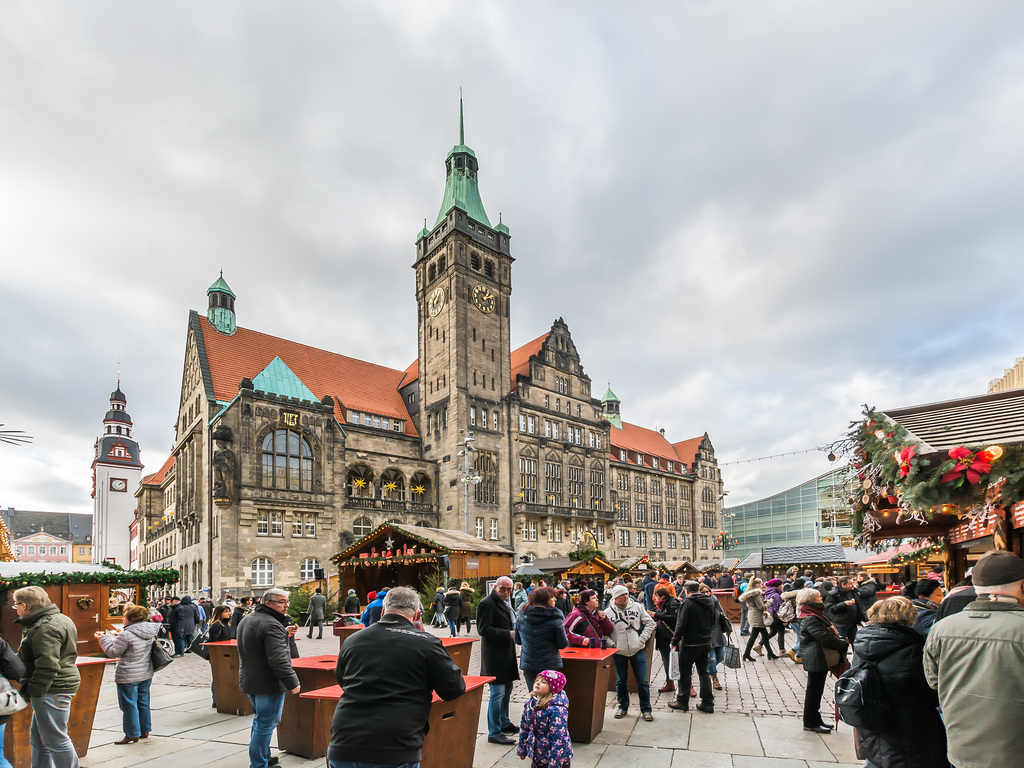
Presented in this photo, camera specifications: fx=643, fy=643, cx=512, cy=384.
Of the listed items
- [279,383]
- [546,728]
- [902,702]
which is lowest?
[546,728]

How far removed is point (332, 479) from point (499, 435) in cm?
1204

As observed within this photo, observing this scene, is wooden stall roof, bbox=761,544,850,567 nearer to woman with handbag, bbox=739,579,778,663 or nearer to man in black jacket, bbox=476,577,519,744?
woman with handbag, bbox=739,579,778,663

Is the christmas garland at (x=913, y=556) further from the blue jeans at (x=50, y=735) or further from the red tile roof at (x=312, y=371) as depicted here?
the red tile roof at (x=312, y=371)

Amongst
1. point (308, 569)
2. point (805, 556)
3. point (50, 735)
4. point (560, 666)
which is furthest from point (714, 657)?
point (308, 569)

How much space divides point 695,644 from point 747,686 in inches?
102

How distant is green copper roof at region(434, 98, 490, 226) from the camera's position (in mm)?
48375

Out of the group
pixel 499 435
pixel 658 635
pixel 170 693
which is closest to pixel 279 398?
pixel 499 435

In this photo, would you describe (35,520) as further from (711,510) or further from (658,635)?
(658,635)

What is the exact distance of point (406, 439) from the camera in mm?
43781

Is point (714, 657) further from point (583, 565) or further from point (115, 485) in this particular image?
point (115, 485)

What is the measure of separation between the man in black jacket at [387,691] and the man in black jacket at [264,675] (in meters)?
A: 2.39

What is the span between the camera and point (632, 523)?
58844 millimetres

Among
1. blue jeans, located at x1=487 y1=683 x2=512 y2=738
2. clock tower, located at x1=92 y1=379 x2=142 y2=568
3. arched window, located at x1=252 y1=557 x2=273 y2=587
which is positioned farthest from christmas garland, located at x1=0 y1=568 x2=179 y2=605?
clock tower, located at x1=92 y1=379 x2=142 y2=568

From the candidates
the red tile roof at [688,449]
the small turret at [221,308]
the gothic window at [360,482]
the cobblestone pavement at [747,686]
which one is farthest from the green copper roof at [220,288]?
the red tile roof at [688,449]
